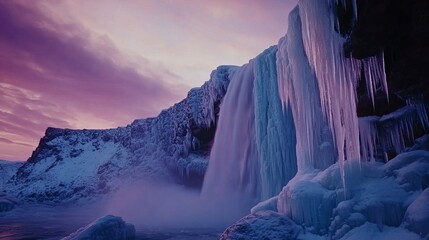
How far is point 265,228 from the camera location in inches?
275

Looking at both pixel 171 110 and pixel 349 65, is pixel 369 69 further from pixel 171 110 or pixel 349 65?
pixel 171 110

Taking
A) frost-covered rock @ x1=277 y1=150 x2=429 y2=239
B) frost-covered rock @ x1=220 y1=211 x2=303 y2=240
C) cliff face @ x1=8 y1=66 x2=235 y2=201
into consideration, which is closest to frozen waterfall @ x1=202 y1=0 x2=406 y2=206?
frost-covered rock @ x1=277 y1=150 x2=429 y2=239

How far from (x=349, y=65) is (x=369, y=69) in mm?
572

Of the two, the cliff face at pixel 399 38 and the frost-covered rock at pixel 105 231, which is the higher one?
the cliff face at pixel 399 38

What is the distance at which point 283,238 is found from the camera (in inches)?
259

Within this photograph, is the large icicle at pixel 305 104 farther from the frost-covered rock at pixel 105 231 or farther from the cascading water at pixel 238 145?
the cascading water at pixel 238 145

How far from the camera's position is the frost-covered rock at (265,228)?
6.72 metres

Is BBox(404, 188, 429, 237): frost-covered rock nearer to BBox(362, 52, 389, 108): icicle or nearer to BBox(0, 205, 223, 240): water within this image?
BBox(362, 52, 389, 108): icicle

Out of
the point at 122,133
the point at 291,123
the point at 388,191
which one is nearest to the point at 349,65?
the point at 388,191

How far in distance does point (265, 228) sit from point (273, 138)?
8320 mm

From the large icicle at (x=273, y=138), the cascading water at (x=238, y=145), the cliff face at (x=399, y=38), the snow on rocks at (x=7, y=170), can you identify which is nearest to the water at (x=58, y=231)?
the large icicle at (x=273, y=138)

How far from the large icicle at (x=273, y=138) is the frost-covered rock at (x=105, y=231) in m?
6.22

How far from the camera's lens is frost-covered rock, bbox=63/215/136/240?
34.0 feet

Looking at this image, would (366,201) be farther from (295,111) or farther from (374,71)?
(295,111)
